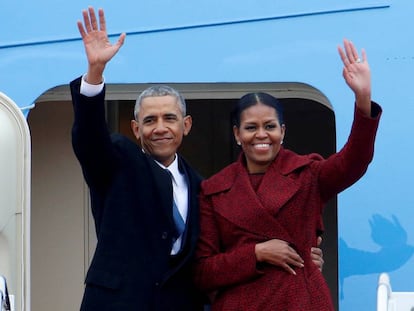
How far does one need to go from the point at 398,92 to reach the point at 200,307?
3.63 ft

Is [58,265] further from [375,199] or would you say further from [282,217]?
[282,217]

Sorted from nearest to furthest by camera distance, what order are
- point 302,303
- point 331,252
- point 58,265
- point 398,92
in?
point 302,303 → point 398,92 → point 58,265 → point 331,252

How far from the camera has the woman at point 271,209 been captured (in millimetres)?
2514

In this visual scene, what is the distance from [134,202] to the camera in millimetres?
2629

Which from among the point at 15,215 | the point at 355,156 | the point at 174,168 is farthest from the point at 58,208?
the point at 355,156

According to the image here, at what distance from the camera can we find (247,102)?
2639 millimetres

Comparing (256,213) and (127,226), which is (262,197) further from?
(127,226)

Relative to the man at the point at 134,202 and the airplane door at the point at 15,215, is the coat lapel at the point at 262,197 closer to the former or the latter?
the man at the point at 134,202

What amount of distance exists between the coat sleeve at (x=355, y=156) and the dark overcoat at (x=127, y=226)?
1.30 ft

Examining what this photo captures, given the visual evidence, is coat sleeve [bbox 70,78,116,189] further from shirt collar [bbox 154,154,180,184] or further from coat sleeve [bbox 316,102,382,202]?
coat sleeve [bbox 316,102,382,202]

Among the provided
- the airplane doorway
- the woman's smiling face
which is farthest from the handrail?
the airplane doorway

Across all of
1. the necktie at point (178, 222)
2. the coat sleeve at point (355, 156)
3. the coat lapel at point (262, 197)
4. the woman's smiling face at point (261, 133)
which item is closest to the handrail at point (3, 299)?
the necktie at point (178, 222)

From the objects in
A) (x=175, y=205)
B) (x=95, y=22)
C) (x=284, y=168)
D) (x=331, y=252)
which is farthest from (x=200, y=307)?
(x=331, y=252)

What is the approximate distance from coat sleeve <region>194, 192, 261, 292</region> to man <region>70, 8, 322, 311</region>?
0.09 ft
